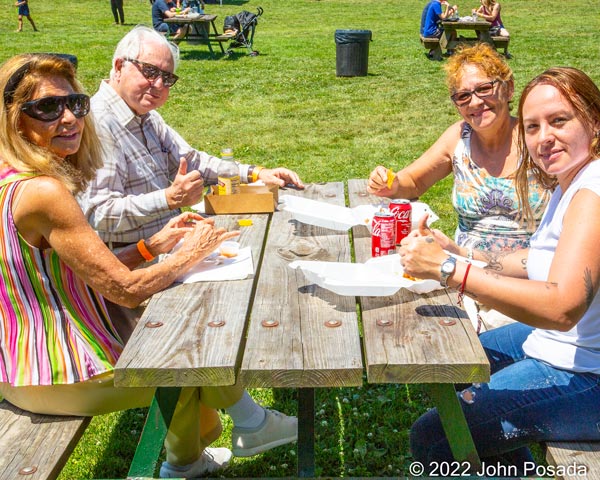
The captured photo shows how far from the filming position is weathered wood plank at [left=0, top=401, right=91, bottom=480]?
7.58 feet

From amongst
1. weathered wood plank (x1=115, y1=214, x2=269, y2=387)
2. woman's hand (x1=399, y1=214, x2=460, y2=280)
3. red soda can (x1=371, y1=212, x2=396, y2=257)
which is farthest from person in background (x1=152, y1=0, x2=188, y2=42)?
woman's hand (x1=399, y1=214, x2=460, y2=280)

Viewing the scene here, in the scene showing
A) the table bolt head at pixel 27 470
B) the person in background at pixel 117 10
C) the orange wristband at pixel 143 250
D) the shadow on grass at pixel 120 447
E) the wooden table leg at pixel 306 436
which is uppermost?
the orange wristband at pixel 143 250

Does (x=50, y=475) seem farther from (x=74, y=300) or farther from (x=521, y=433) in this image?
(x=521, y=433)

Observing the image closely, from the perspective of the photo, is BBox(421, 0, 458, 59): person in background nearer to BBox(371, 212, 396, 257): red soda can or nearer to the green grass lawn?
the green grass lawn

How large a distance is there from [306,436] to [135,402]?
0.67 m

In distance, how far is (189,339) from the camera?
2385 millimetres

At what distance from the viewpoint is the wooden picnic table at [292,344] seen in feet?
7.25

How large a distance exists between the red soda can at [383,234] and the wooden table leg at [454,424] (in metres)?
0.63

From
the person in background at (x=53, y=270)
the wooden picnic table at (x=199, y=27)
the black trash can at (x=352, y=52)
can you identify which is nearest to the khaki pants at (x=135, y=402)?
the person in background at (x=53, y=270)

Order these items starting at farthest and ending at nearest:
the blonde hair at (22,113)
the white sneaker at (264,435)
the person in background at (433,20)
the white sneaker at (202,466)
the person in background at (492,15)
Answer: the person in background at (492,15) < the person in background at (433,20) < the white sneaker at (264,435) < the white sneaker at (202,466) < the blonde hair at (22,113)

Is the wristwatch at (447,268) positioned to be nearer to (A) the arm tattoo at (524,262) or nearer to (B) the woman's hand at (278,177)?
(A) the arm tattoo at (524,262)

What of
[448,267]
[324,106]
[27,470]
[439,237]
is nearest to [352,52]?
[324,106]

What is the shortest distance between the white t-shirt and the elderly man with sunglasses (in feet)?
3.87

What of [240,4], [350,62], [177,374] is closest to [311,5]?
[240,4]
